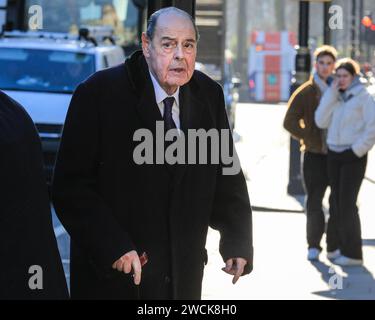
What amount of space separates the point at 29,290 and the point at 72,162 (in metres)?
→ 1.09

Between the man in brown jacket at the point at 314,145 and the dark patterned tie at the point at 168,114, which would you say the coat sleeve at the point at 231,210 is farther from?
the man in brown jacket at the point at 314,145

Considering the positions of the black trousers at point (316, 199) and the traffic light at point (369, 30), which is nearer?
the black trousers at point (316, 199)

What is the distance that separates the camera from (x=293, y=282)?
10.2 metres

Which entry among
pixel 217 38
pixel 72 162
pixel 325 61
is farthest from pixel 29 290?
pixel 217 38

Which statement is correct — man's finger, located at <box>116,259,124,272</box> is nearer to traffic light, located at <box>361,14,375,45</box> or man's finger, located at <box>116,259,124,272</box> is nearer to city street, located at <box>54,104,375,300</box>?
city street, located at <box>54,104,375,300</box>

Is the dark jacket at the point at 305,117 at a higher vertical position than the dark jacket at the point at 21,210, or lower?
lower

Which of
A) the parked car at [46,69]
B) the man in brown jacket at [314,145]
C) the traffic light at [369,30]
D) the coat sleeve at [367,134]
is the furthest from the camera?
the traffic light at [369,30]

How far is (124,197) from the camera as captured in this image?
199 inches

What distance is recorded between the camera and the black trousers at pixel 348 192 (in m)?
11.0

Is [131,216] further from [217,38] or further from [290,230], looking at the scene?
[217,38]

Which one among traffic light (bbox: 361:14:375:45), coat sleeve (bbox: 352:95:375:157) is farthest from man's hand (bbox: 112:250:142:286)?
traffic light (bbox: 361:14:375:45)

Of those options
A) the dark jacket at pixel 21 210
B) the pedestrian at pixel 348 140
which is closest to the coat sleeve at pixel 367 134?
the pedestrian at pixel 348 140

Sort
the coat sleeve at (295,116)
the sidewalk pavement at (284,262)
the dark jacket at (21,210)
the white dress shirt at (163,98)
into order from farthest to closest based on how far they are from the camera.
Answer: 1. the coat sleeve at (295,116)
2. the sidewalk pavement at (284,262)
3. the white dress shirt at (163,98)
4. the dark jacket at (21,210)

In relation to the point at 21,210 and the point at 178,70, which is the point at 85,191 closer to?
the point at 178,70
